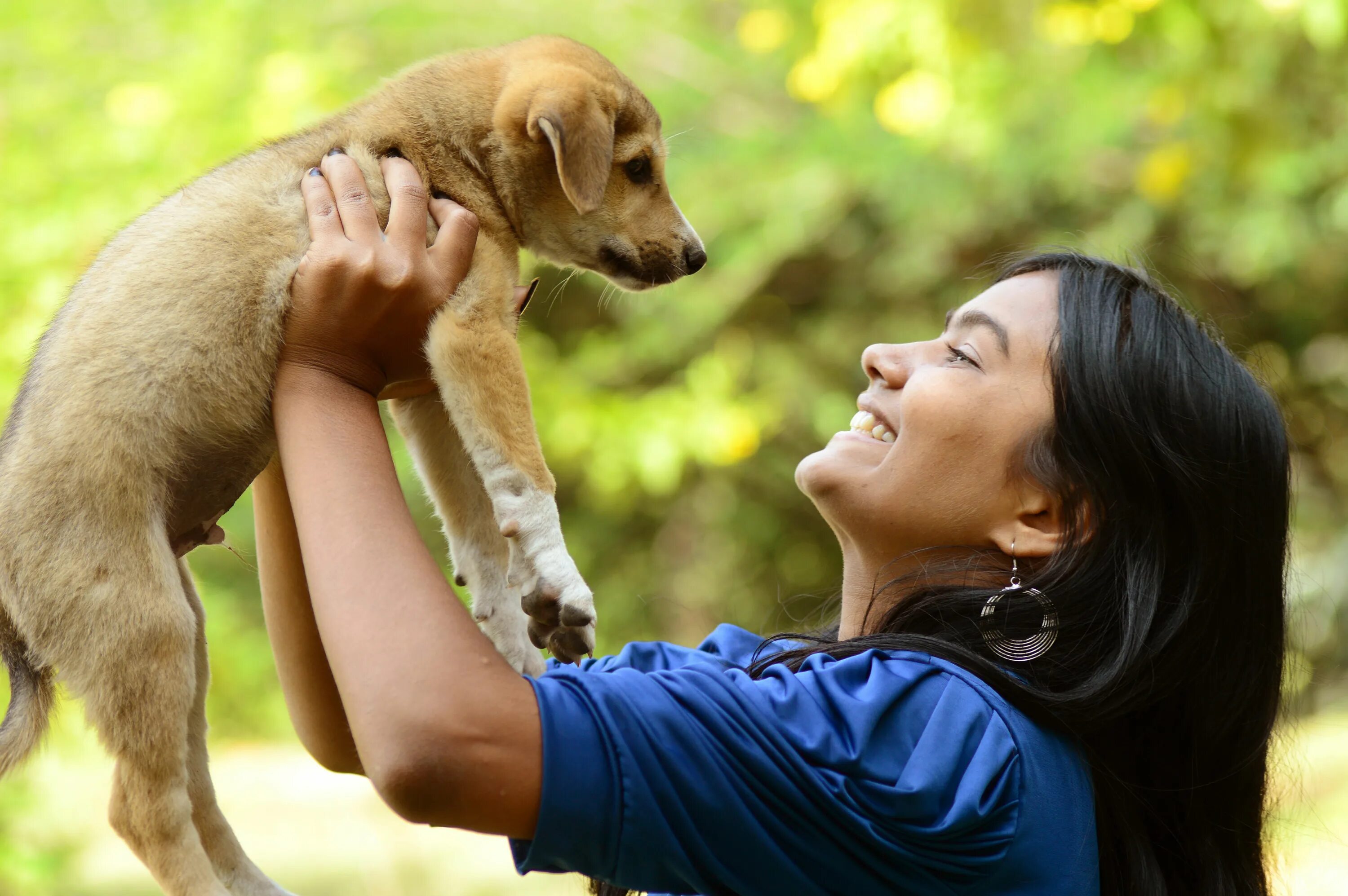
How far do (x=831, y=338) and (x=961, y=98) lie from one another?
6.90 ft

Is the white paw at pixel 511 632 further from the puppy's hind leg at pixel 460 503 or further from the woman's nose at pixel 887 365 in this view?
the woman's nose at pixel 887 365

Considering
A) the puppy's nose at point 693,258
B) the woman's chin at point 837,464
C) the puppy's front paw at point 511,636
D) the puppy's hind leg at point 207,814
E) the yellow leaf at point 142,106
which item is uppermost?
the puppy's nose at point 693,258

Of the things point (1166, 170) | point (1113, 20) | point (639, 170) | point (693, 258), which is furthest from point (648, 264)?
point (1166, 170)

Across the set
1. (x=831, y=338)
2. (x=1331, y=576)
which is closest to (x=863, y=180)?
(x=831, y=338)

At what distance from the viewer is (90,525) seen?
182 centimetres

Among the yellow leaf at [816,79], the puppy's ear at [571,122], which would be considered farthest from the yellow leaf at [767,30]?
the puppy's ear at [571,122]

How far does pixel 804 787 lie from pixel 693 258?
140 centimetres

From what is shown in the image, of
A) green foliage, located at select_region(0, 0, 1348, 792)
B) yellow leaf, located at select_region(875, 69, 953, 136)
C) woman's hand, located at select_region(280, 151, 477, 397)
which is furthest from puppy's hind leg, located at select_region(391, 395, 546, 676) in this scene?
yellow leaf, located at select_region(875, 69, 953, 136)

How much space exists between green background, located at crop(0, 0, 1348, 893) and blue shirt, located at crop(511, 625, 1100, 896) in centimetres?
196

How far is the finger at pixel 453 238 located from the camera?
6.82ft

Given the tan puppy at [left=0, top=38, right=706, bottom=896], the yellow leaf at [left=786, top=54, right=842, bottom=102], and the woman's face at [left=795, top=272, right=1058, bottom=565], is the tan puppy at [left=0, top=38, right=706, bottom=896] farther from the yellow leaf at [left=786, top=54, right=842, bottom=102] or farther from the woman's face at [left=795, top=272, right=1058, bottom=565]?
the yellow leaf at [left=786, top=54, right=842, bottom=102]

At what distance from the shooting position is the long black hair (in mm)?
1865

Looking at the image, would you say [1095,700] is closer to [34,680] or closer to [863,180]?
[34,680]

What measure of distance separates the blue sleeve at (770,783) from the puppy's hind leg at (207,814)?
82cm
